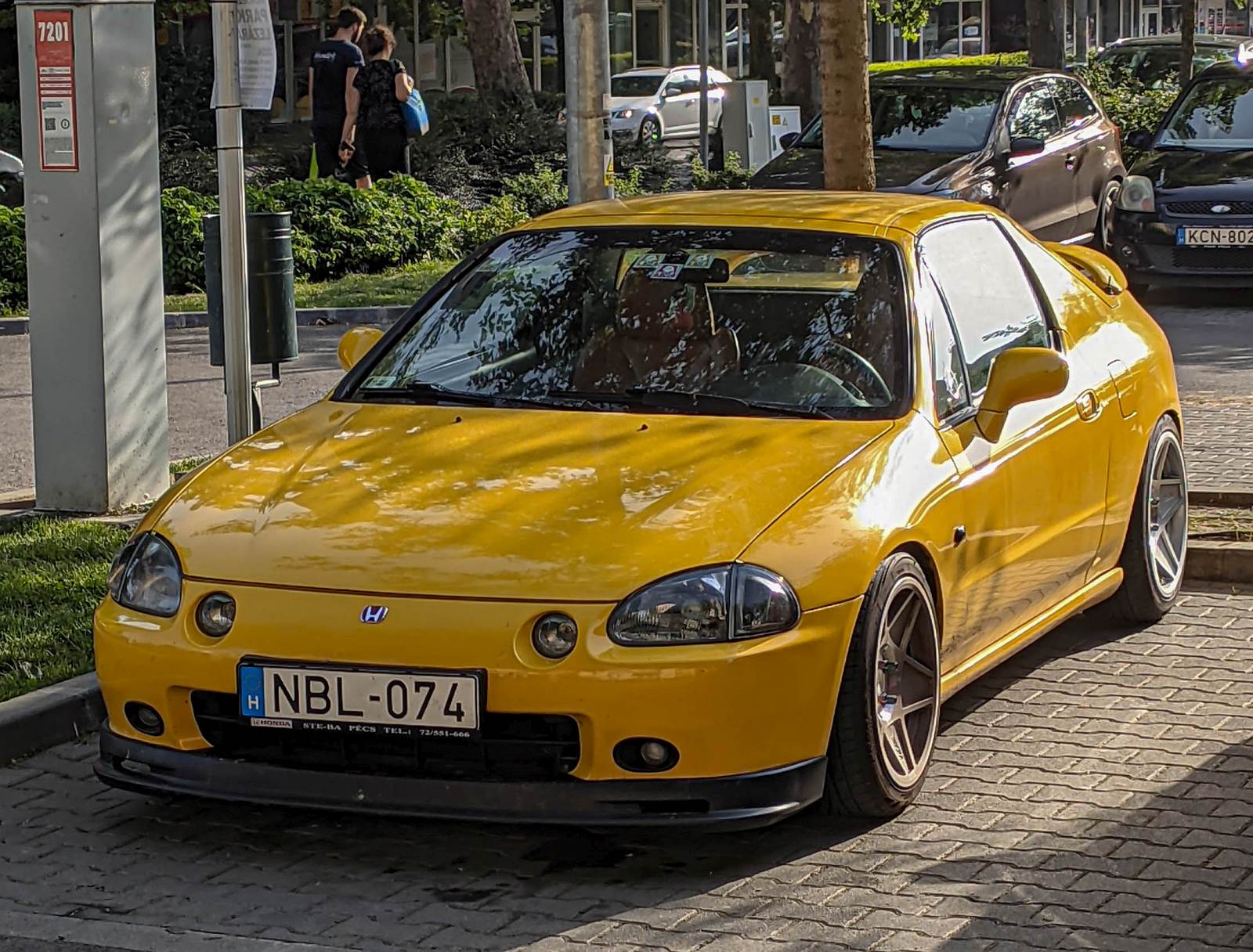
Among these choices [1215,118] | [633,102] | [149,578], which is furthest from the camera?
[633,102]

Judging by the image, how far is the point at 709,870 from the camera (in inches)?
190

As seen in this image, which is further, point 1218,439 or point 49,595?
point 1218,439

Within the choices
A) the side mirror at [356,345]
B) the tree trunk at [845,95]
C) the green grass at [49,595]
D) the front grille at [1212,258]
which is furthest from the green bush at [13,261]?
the side mirror at [356,345]

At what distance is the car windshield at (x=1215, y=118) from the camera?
16.0 meters

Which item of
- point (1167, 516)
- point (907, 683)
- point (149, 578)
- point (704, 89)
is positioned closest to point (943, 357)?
point (907, 683)

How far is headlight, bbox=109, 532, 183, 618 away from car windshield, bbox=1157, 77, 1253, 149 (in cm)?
1232

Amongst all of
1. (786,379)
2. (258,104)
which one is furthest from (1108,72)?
(786,379)

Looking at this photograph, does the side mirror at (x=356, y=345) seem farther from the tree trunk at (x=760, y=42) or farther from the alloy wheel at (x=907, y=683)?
the tree trunk at (x=760, y=42)

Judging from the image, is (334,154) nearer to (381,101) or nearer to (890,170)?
(381,101)

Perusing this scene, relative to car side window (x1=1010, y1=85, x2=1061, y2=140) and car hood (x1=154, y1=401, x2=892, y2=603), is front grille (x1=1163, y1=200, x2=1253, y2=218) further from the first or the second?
car hood (x1=154, y1=401, x2=892, y2=603)

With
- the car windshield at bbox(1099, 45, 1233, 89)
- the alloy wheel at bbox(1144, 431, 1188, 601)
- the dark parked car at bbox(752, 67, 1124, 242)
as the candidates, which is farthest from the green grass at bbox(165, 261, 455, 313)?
the car windshield at bbox(1099, 45, 1233, 89)

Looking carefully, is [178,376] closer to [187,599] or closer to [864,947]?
[187,599]

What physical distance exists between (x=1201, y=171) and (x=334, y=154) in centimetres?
802

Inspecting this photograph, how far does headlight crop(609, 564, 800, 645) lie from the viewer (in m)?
4.62
